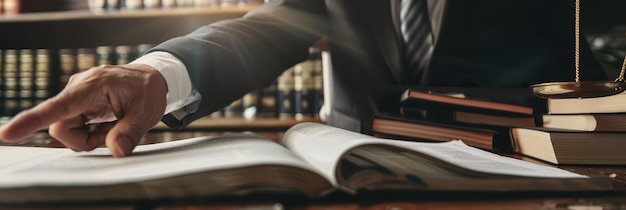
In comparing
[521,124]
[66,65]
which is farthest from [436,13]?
[66,65]

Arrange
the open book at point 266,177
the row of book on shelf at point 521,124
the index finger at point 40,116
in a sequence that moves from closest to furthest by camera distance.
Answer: the open book at point 266,177 → the index finger at point 40,116 → the row of book on shelf at point 521,124

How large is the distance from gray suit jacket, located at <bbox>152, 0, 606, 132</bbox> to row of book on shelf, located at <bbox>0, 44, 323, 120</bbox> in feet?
2.34

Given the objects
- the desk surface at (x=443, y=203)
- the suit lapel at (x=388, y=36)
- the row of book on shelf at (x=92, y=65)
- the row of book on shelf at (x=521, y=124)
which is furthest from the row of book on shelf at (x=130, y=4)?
the desk surface at (x=443, y=203)

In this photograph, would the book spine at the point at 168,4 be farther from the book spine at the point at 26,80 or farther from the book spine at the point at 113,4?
the book spine at the point at 26,80

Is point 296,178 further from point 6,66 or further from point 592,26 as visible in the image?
point 6,66

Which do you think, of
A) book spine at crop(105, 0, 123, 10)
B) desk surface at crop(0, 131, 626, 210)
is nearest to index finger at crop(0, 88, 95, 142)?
desk surface at crop(0, 131, 626, 210)

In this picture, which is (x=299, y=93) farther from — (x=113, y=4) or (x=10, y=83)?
(x=10, y=83)

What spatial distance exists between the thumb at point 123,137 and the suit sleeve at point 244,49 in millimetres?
191

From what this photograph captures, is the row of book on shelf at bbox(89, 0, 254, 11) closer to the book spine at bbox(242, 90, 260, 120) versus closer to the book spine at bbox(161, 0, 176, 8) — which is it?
the book spine at bbox(161, 0, 176, 8)

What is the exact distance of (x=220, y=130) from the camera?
1889mm

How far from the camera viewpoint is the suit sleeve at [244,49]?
735 millimetres

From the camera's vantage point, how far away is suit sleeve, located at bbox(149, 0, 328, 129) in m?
0.73

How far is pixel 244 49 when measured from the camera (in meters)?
0.91

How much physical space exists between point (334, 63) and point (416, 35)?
0.23 metres
